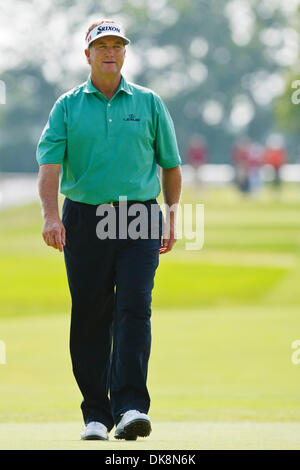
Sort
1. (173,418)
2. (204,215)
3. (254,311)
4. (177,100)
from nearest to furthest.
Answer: (173,418)
(254,311)
(204,215)
(177,100)

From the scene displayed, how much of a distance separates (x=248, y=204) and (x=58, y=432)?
3977 cm

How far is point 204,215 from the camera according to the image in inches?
1599

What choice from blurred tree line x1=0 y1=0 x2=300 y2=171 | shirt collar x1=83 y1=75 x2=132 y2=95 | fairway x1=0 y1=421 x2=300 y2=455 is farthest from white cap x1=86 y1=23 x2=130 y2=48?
blurred tree line x1=0 y1=0 x2=300 y2=171

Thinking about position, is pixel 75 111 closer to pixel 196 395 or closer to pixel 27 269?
pixel 196 395

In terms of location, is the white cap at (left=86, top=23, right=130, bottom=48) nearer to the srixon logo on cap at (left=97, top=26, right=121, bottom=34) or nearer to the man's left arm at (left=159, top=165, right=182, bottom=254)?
the srixon logo on cap at (left=97, top=26, right=121, bottom=34)

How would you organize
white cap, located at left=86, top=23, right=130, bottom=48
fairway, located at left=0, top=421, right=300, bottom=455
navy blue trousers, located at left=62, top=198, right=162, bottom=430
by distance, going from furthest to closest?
1. navy blue trousers, located at left=62, top=198, right=162, bottom=430
2. white cap, located at left=86, top=23, right=130, bottom=48
3. fairway, located at left=0, top=421, right=300, bottom=455

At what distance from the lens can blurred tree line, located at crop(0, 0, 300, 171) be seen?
78.3 meters

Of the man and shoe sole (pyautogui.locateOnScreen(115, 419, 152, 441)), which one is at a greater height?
the man

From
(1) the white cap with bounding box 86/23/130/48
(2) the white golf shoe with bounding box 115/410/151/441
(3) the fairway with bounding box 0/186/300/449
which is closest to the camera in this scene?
(2) the white golf shoe with bounding box 115/410/151/441

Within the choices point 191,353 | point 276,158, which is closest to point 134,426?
point 191,353

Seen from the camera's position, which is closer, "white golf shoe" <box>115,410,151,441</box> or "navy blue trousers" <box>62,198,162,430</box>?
"white golf shoe" <box>115,410,151,441</box>

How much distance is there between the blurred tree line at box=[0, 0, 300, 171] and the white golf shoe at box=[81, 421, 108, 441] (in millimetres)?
70838

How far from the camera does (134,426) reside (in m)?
5.78

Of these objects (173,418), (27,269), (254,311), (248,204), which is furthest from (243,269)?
(248,204)
